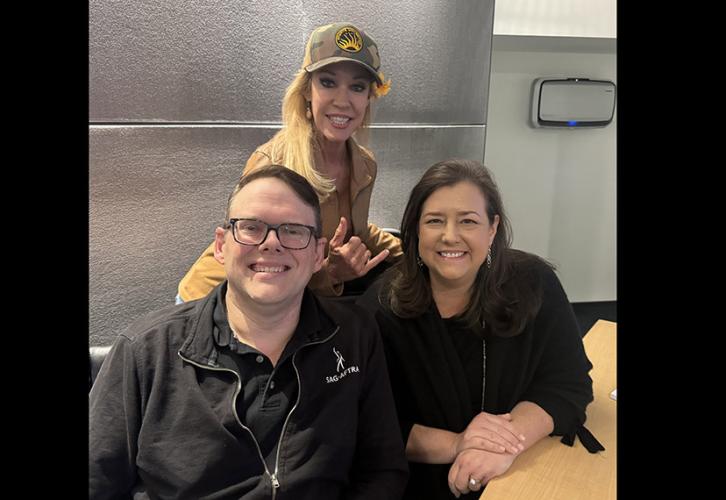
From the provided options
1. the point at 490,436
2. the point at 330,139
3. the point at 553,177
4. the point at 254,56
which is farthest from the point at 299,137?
the point at 490,436

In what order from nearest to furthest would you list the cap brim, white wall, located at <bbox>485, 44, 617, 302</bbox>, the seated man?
the seated man < the cap brim < white wall, located at <bbox>485, 44, 617, 302</bbox>

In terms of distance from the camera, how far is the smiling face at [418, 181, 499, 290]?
1083 millimetres

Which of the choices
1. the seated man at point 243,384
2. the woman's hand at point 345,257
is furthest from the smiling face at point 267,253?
the woman's hand at point 345,257

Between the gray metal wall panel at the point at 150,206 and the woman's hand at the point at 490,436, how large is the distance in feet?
2.20

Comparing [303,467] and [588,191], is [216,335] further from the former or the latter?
[588,191]

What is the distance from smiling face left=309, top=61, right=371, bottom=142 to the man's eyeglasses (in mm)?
224

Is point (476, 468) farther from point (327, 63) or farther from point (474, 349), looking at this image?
point (327, 63)

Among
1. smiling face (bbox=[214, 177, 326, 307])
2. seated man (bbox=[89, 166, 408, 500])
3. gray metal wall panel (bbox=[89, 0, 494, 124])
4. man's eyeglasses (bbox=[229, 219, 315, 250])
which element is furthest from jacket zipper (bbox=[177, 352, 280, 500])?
gray metal wall panel (bbox=[89, 0, 494, 124])

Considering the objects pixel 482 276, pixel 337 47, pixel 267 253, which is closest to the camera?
pixel 267 253

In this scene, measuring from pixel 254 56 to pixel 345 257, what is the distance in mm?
434

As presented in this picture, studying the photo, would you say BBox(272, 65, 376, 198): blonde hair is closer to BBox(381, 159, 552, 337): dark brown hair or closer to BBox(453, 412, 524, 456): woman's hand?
BBox(381, 159, 552, 337): dark brown hair

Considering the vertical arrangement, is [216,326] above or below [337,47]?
below

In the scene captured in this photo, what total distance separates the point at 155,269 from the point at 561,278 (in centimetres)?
87

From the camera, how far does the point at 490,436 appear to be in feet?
3.66
